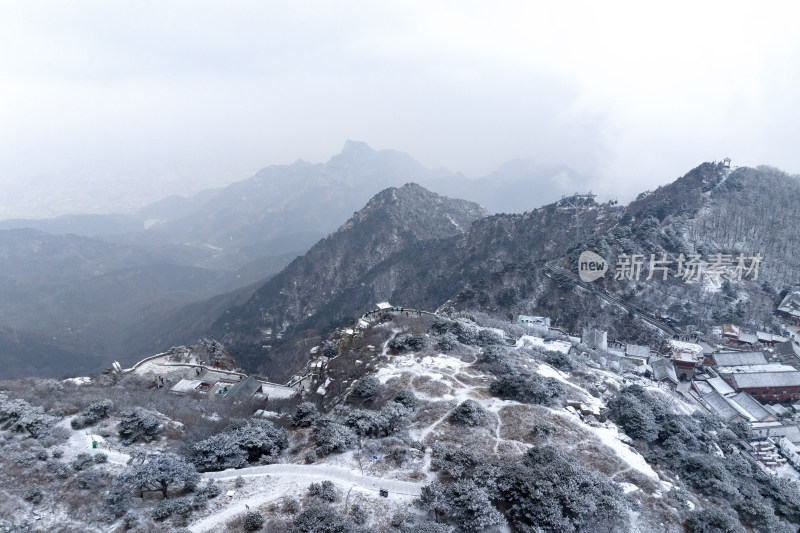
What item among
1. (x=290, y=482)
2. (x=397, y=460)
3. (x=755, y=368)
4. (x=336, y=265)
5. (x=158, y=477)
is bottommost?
(x=755, y=368)

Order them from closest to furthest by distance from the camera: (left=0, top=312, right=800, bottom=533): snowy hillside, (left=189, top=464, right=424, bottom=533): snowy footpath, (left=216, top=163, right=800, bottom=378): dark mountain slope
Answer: (left=0, top=312, right=800, bottom=533): snowy hillside < (left=189, top=464, right=424, bottom=533): snowy footpath < (left=216, top=163, right=800, bottom=378): dark mountain slope

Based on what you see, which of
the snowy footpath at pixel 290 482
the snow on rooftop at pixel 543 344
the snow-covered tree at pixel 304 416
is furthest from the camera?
the snow on rooftop at pixel 543 344

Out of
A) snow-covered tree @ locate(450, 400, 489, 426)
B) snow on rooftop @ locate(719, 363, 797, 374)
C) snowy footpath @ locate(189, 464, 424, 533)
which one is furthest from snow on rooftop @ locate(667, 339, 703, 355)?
snowy footpath @ locate(189, 464, 424, 533)

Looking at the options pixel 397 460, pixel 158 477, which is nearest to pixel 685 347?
pixel 397 460

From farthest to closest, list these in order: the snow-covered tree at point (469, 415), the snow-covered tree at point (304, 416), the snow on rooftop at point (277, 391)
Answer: the snow on rooftop at point (277, 391) → the snow-covered tree at point (304, 416) → the snow-covered tree at point (469, 415)

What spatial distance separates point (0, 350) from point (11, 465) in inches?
5936

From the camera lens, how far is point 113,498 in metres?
20.7

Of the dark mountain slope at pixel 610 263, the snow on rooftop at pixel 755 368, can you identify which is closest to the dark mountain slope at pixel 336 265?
the dark mountain slope at pixel 610 263

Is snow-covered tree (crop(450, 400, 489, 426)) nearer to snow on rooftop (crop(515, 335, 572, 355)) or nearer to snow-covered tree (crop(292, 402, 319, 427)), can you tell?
snow-covered tree (crop(292, 402, 319, 427))

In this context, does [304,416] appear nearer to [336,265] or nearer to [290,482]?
[290,482]

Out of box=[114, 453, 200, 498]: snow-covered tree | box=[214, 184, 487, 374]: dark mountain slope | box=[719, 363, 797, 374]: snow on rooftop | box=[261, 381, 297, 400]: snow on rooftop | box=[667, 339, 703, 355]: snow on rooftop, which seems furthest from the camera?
box=[214, 184, 487, 374]: dark mountain slope

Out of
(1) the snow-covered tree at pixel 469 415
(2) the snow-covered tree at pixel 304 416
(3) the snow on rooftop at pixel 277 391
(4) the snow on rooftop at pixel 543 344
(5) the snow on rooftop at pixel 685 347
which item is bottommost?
(3) the snow on rooftop at pixel 277 391

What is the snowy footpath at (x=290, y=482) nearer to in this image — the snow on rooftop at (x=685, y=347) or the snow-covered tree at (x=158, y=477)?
the snow-covered tree at (x=158, y=477)

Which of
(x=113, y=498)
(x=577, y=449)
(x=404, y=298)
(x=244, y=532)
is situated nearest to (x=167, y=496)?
(x=113, y=498)
